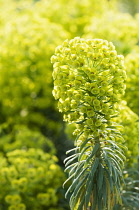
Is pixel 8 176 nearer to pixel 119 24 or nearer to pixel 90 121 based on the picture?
pixel 90 121

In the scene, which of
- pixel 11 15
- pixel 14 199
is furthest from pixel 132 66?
pixel 11 15

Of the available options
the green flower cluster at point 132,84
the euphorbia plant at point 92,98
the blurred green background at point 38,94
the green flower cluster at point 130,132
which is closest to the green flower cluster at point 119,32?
the blurred green background at point 38,94

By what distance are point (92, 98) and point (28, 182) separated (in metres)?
2.10

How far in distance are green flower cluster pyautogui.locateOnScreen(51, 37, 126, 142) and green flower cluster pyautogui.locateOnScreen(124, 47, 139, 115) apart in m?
1.79

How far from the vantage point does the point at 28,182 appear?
462 centimetres

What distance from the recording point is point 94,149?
3172 mm

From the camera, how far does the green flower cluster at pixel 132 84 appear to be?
4.87 meters

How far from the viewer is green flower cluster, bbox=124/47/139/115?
487cm

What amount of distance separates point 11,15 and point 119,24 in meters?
2.74

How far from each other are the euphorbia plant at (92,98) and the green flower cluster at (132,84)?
5.43ft

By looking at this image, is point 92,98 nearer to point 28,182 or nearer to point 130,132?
point 130,132

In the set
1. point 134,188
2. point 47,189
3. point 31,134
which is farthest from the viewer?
point 31,134

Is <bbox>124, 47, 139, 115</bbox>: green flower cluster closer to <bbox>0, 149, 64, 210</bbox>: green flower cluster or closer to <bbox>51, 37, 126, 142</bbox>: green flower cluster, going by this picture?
<bbox>0, 149, 64, 210</bbox>: green flower cluster

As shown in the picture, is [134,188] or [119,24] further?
[119,24]
